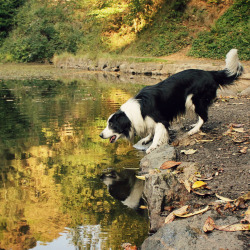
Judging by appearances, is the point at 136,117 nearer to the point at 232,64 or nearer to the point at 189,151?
the point at 189,151

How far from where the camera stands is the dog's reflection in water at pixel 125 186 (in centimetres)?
381

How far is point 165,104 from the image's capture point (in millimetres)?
5344

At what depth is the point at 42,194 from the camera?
12.7ft

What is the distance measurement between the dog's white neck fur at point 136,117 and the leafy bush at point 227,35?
44.3 feet

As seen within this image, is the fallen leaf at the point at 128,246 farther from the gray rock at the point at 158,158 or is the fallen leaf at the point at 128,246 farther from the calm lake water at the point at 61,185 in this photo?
the gray rock at the point at 158,158

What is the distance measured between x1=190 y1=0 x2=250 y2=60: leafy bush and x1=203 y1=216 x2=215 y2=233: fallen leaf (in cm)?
1598

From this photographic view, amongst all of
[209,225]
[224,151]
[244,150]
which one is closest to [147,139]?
[224,151]

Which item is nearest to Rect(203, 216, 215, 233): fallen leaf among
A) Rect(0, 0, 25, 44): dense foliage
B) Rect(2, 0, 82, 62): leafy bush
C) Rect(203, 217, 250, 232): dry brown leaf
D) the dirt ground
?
Rect(203, 217, 250, 232): dry brown leaf

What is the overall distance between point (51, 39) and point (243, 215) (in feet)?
97.0

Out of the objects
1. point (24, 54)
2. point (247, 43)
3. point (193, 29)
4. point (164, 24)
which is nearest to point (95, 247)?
point (247, 43)

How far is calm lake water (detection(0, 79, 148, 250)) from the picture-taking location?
308 centimetres

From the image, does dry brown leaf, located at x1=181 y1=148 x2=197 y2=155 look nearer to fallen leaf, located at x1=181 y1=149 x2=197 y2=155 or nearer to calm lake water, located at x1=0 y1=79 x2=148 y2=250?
fallen leaf, located at x1=181 y1=149 x2=197 y2=155

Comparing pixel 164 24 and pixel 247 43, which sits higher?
pixel 164 24

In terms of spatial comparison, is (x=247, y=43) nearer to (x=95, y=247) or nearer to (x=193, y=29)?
(x=193, y=29)
